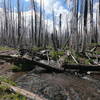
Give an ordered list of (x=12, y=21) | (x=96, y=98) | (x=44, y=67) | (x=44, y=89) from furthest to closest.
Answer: (x=12, y=21) < (x=44, y=67) < (x=44, y=89) < (x=96, y=98)

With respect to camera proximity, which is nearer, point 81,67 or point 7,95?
point 7,95

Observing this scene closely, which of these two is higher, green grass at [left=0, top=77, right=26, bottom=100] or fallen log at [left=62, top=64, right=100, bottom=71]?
fallen log at [left=62, top=64, right=100, bottom=71]

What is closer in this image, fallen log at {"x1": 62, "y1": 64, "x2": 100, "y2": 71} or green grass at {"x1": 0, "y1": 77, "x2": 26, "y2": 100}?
green grass at {"x1": 0, "y1": 77, "x2": 26, "y2": 100}

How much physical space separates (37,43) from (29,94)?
2116cm

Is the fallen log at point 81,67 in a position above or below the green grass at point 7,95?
above

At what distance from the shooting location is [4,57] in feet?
34.7

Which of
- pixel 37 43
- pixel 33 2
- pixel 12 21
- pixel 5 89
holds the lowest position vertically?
pixel 5 89

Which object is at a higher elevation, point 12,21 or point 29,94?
point 12,21

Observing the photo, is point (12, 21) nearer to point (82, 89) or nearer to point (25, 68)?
point (25, 68)

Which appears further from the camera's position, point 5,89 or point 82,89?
point 82,89

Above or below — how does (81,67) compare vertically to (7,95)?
above

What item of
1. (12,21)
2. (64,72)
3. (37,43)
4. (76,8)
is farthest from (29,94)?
(12,21)

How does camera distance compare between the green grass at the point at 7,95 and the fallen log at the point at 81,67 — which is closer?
the green grass at the point at 7,95

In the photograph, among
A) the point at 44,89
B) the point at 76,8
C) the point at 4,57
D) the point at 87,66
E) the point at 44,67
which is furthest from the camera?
the point at 76,8
